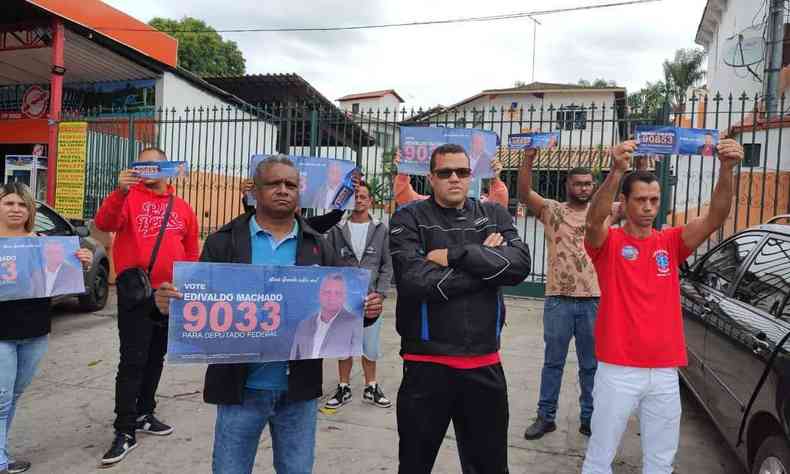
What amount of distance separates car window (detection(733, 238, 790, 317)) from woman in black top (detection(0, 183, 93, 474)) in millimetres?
4040

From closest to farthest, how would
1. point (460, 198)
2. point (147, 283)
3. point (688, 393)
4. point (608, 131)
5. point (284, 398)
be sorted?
1. point (284, 398)
2. point (460, 198)
3. point (147, 283)
4. point (688, 393)
5. point (608, 131)

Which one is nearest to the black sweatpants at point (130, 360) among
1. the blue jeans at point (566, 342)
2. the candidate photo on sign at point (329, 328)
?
the candidate photo on sign at point (329, 328)

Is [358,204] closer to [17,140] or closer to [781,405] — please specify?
[781,405]

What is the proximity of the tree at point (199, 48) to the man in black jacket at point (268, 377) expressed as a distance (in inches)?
1175

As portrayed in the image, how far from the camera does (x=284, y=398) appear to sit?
2340 mm

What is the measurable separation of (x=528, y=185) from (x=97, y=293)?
6.77 m

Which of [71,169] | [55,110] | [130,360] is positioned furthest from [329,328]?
[55,110]

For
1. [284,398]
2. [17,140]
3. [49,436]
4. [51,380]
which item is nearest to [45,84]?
[17,140]

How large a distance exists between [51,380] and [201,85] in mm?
12994

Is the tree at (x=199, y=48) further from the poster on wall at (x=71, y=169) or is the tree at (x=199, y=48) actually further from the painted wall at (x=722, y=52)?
the painted wall at (x=722, y=52)

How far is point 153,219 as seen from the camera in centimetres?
354

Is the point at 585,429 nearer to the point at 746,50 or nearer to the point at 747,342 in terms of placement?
the point at 747,342

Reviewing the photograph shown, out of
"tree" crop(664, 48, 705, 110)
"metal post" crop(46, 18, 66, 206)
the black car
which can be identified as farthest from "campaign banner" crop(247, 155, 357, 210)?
"tree" crop(664, 48, 705, 110)

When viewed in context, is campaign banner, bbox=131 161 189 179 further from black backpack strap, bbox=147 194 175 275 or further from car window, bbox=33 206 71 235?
car window, bbox=33 206 71 235
